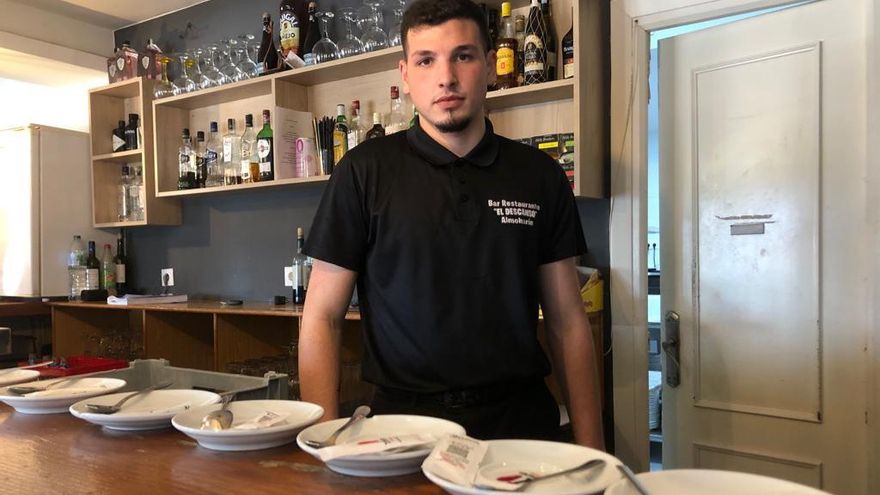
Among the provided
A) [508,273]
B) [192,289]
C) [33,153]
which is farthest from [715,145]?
[33,153]

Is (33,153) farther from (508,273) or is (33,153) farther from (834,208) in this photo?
(834,208)

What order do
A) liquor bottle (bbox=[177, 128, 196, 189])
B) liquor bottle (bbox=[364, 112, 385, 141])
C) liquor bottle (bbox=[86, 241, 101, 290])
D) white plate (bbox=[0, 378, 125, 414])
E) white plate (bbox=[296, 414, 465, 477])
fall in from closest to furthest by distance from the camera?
white plate (bbox=[296, 414, 465, 477]) → white plate (bbox=[0, 378, 125, 414]) → liquor bottle (bbox=[364, 112, 385, 141]) → liquor bottle (bbox=[177, 128, 196, 189]) → liquor bottle (bbox=[86, 241, 101, 290])

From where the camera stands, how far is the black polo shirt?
53.4 inches

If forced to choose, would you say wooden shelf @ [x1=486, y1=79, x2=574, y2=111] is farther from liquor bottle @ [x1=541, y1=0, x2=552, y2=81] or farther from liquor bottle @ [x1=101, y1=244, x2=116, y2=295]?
liquor bottle @ [x1=101, y1=244, x2=116, y2=295]

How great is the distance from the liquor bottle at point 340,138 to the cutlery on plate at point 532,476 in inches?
84.2

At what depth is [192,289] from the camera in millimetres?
3645

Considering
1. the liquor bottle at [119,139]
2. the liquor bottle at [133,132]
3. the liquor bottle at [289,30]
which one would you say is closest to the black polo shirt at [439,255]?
the liquor bottle at [289,30]

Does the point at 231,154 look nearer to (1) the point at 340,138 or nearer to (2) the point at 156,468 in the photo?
(1) the point at 340,138

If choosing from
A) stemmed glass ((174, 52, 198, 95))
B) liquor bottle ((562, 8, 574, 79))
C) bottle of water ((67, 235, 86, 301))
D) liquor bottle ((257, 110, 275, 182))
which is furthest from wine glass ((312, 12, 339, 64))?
bottle of water ((67, 235, 86, 301))

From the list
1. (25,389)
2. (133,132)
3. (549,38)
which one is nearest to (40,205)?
(133,132)

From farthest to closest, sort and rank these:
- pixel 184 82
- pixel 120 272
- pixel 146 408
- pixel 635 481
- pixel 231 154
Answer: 1. pixel 120 272
2. pixel 184 82
3. pixel 231 154
4. pixel 146 408
5. pixel 635 481

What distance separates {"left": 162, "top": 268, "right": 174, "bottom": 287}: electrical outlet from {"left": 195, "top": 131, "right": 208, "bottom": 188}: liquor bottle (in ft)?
2.25

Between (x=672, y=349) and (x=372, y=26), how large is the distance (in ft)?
5.91

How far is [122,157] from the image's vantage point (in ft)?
12.2
